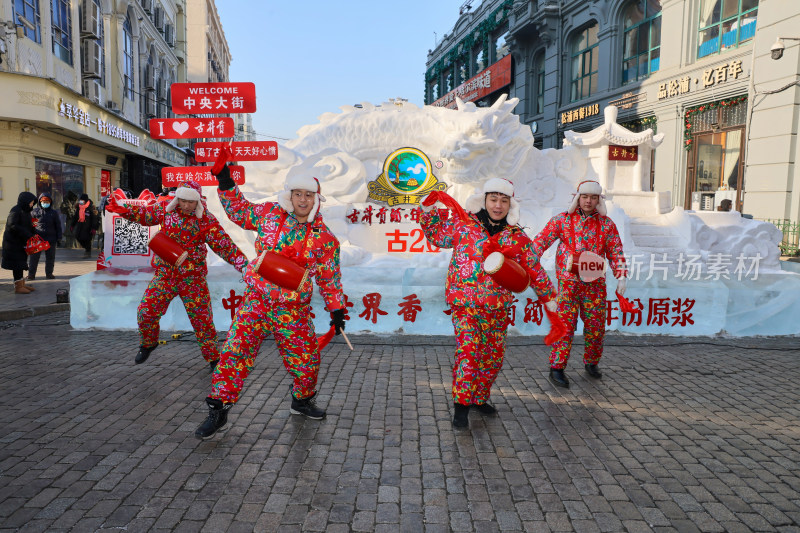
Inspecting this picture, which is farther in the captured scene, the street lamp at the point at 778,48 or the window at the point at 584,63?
the window at the point at 584,63

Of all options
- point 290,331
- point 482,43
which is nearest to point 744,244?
point 290,331

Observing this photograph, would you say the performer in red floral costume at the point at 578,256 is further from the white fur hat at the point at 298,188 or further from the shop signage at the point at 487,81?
the shop signage at the point at 487,81

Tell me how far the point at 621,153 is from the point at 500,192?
181 inches

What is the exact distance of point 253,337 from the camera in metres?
3.16

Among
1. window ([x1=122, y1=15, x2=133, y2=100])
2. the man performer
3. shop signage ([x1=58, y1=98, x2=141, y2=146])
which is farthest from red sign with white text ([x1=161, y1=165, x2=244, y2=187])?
window ([x1=122, y1=15, x2=133, y2=100])

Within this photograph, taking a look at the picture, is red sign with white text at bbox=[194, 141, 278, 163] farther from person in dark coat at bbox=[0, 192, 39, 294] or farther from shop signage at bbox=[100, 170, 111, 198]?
shop signage at bbox=[100, 170, 111, 198]

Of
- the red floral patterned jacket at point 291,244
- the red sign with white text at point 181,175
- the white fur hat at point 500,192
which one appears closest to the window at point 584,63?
the red sign with white text at point 181,175

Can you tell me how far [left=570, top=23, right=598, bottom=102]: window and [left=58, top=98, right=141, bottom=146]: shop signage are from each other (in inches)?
539

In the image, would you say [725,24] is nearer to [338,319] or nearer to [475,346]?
[475,346]

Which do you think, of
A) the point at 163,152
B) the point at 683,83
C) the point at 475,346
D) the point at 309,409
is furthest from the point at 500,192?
the point at 163,152

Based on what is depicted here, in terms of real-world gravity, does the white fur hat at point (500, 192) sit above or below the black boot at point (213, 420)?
above

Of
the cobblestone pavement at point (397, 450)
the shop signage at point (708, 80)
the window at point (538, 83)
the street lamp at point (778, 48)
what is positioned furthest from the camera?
the window at point (538, 83)

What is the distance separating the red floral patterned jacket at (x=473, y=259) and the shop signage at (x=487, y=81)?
18565mm

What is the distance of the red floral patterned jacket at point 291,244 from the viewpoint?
3197 millimetres
